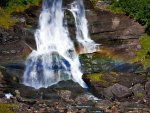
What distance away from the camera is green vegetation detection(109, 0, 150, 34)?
67.5 m

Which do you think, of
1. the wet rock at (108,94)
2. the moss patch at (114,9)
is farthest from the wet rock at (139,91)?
the moss patch at (114,9)

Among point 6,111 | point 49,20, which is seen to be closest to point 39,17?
point 49,20

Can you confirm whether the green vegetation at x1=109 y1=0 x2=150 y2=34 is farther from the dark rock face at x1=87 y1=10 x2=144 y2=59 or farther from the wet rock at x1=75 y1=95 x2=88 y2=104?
the wet rock at x1=75 y1=95 x2=88 y2=104

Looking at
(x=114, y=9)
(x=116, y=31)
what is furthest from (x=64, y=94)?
(x=114, y=9)

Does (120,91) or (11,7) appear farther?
(11,7)

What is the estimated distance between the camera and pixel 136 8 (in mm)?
68500

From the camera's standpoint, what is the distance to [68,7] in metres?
67.6

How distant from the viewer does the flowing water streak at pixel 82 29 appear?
6475 cm

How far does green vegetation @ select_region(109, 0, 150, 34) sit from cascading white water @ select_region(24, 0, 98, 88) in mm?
4912

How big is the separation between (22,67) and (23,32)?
527 centimetres

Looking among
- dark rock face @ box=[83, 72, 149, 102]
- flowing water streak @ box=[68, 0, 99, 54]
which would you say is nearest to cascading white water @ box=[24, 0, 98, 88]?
flowing water streak @ box=[68, 0, 99, 54]

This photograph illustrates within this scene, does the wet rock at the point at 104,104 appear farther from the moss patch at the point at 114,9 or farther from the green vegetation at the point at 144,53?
the moss patch at the point at 114,9

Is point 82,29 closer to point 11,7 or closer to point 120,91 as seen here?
point 11,7

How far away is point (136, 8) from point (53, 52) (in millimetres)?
13042
